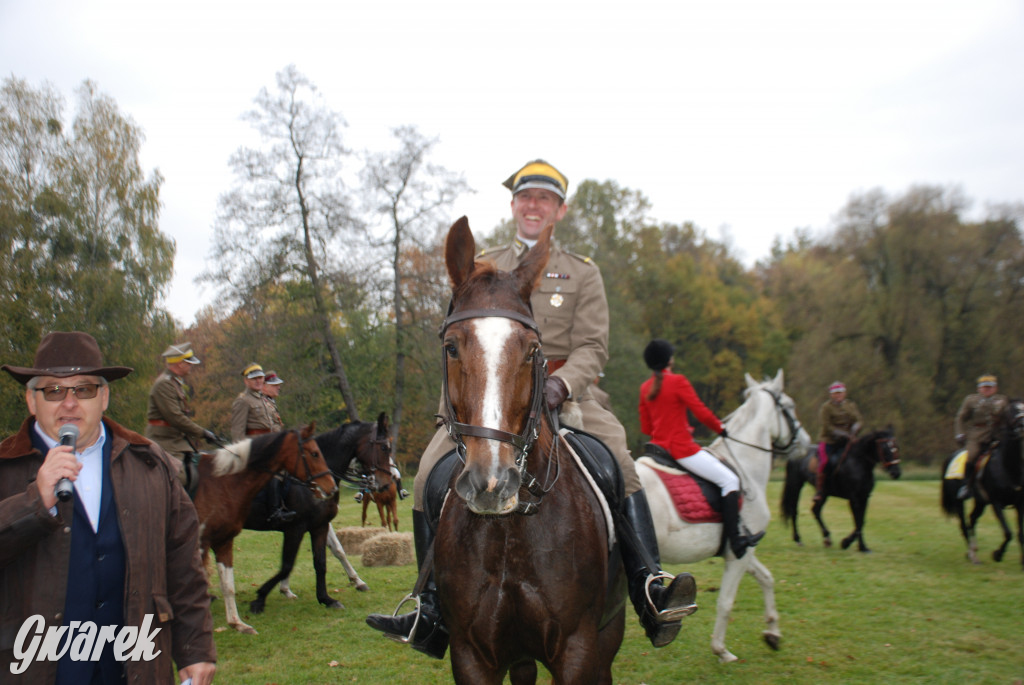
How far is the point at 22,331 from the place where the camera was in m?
20.4

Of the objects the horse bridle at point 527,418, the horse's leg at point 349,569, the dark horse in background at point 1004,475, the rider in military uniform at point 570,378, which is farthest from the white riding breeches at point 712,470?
the dark horse in background at point 1004,475

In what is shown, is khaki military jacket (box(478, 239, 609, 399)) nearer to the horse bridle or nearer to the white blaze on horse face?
the horse bridle

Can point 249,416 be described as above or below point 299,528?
above

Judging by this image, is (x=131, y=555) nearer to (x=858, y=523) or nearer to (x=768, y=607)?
(x=768, y=607)

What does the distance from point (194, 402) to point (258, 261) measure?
11.5 meters

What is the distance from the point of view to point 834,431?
539 inches

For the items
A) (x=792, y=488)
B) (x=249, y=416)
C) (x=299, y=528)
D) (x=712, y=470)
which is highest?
(x=249, y=416)

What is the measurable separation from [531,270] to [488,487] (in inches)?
41.1

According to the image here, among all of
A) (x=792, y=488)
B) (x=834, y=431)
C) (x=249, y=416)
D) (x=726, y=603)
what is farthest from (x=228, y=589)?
(x=834, y=431)

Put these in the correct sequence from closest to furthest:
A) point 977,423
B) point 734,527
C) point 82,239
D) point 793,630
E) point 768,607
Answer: point 734,527 → point 768,607 → point 793,630 → point 977,423 → point 82,239

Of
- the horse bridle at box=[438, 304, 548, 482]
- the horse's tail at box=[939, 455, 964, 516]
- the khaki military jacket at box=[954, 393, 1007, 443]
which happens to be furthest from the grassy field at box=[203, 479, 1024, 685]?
the horse bridle at box=[438, 304, 548, 482]

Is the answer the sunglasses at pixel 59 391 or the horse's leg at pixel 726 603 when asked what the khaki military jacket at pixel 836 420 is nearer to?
the horse's leg at pixel 726 603

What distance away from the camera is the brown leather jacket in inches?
100

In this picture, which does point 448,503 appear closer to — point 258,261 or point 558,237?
point 258,261
